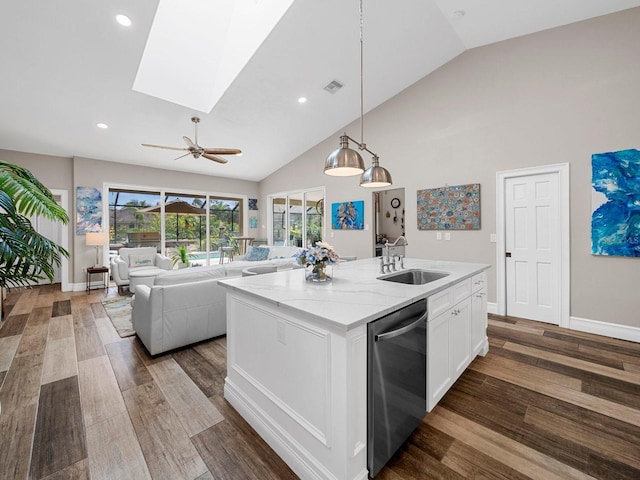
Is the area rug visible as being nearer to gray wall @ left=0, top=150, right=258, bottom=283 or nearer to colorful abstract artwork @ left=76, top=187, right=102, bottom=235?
gray wall @ left=0, top=150, right=258, bottom=283

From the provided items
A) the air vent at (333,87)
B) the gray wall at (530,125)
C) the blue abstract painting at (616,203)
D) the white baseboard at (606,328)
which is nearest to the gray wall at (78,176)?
the air vent at (333,87)

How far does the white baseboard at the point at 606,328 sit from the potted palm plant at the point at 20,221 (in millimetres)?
5116

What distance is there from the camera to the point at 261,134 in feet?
18.6

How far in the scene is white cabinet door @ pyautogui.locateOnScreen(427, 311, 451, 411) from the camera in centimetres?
180

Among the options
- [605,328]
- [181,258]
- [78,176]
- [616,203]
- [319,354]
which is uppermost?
[78,176]

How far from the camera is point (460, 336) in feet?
7.29

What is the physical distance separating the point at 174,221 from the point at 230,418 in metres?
6.34

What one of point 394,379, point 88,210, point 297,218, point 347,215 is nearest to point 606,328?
point 394,379

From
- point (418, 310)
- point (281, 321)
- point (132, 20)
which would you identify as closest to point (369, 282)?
point (418, 310)

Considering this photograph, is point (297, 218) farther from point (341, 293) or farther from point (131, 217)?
point (341, 293)

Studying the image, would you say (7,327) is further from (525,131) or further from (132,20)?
(525,131)

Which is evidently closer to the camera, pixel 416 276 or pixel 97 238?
pixel 416 276

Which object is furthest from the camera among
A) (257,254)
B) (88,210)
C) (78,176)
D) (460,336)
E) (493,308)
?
(257,254)

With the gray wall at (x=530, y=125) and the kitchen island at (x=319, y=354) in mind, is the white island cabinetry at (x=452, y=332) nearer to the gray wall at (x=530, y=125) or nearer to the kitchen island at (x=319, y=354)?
the kitchen island at (x=319, y=354)
